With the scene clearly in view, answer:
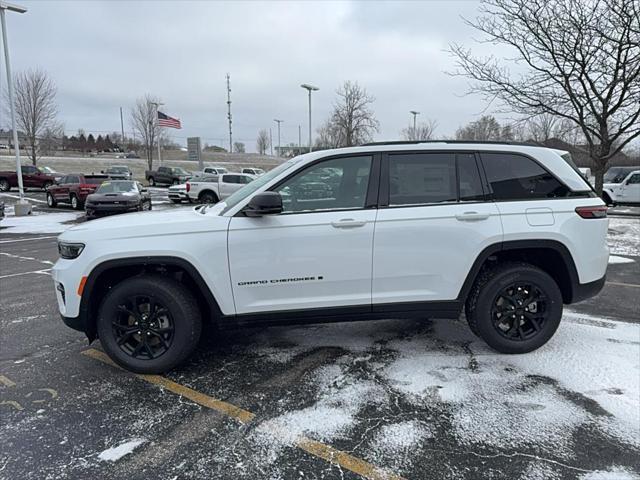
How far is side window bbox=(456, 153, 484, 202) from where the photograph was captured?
3.59 metres

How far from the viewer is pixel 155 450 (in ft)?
8.32

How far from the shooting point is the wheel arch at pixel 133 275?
130 inches

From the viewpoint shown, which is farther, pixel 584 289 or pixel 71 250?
pixel 584 289

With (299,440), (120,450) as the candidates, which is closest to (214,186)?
(120,450)

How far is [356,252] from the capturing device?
3.40m

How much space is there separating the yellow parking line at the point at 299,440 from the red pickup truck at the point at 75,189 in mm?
17407

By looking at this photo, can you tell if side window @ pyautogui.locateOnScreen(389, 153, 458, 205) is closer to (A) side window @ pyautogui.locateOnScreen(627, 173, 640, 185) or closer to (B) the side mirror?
(B) the side mirror

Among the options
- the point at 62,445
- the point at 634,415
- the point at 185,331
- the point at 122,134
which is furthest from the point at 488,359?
the point at 122,134

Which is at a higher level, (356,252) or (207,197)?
(356,252)

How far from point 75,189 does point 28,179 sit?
1273 cm

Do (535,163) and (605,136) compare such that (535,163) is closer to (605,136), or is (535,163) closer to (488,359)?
(488,359)

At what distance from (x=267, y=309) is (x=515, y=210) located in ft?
7.23

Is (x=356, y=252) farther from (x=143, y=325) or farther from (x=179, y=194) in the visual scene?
(x=179, y=194)

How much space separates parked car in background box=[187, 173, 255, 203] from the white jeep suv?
17571 mm
